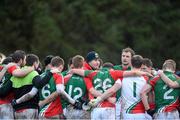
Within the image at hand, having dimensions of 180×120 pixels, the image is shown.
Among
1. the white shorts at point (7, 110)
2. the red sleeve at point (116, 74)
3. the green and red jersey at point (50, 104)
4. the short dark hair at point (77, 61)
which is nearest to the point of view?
the red sleeve at point (116, 74)

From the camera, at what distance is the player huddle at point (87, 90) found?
17.7m

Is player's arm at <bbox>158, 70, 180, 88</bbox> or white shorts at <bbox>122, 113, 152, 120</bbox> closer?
player's arm at <bbox>158, 70, 180, 88</bbox>

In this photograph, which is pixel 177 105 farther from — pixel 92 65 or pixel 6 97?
pixel 6 97

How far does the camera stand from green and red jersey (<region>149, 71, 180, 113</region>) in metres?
17.8

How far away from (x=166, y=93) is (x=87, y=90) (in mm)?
1579

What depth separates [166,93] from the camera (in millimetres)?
17781

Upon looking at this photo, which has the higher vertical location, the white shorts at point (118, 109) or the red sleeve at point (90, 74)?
the red sleeve at point (90, 74)

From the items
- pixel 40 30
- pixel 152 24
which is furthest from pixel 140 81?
pixel 152 24

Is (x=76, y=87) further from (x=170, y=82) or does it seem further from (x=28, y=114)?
(x=170, y=82)

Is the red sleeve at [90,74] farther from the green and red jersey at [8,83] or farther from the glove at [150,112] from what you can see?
the green and red jersey at [8,83]

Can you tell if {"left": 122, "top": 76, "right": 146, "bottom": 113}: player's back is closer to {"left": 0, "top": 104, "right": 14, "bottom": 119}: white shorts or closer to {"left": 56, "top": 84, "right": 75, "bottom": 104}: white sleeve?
{"left": 56, "top": 84, "right": 75, "bottom": 104}: white sleeve

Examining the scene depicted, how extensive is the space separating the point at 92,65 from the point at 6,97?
193 centimetres

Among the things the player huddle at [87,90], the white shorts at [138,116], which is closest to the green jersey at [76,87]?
the player huddle at [87,90]

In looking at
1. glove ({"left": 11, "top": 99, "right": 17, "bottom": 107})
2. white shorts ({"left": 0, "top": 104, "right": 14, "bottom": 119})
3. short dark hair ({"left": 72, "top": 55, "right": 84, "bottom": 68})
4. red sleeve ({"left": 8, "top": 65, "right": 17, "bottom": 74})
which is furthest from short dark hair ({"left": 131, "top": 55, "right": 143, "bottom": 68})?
white shorts ({"left": 0, "top": 104, "right": 14, "bottom": 119})
